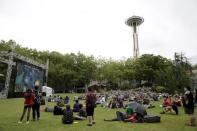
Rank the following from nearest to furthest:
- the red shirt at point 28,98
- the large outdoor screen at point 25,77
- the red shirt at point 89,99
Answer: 1. the red shirt at point 89,99
2. the red shirt at point 28,98
3. the large outdoor screen at point 25,77

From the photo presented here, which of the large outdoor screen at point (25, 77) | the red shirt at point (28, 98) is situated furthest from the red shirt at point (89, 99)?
the large outdoor screen at point (25, 77)

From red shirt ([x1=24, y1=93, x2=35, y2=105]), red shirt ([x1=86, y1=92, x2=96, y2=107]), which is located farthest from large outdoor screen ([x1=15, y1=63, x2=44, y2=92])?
red shirt ([x1=86, y1=92, x2=96, y2=107])

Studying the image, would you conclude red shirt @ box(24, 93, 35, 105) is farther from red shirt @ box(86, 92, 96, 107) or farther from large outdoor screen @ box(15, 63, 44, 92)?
large outdoor screen @ box(15, 63, 44, 92)

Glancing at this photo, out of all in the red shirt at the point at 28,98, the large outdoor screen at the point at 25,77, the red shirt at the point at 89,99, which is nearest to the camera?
the red shirt at the point at 89,99

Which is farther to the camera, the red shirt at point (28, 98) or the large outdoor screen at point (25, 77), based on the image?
the large outdoor screen at point (25, 77)

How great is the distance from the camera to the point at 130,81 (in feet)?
233

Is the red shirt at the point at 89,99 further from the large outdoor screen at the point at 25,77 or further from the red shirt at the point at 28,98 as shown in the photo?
the large outdoor screen at the point at 25,77

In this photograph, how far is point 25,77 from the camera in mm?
36688

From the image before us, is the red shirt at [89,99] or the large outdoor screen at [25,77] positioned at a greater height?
the large outdoor screen at [25,77]

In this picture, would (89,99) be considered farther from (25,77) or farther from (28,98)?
(25,77)

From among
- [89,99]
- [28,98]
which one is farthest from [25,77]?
[89,99]

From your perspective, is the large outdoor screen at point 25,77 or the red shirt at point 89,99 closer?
the red shirt at point 89,99

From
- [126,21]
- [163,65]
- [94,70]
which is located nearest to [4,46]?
[94,70]

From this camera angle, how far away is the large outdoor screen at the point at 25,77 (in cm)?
3547
